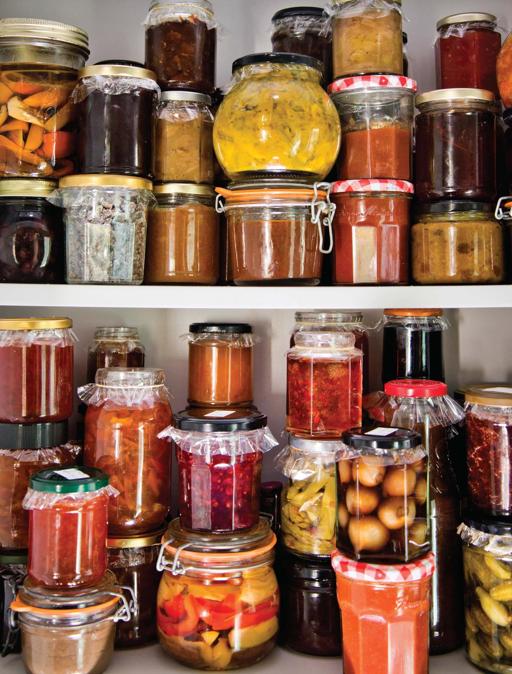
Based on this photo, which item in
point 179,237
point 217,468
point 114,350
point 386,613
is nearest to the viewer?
point 386,613

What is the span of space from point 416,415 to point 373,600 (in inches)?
12.2

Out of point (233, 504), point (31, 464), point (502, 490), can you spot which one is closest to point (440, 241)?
point (502, 490)

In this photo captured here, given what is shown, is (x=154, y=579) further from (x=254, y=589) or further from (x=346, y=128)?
(x=346, y=128)

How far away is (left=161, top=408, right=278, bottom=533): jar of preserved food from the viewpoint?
111 centimetres

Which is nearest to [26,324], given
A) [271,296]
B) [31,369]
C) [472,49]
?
[31,369]

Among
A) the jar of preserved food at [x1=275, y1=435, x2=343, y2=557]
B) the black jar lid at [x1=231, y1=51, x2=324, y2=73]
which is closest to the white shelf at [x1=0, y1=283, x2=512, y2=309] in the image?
the jar of preserved food at [x1=275, y1=435, x2=343, y2=557]

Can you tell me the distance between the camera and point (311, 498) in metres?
1.16

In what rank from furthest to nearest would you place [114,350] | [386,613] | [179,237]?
[114,350] < [179,237] < [386,613]

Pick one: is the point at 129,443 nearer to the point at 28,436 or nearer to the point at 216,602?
the point at 28,436

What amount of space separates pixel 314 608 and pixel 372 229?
645 mm

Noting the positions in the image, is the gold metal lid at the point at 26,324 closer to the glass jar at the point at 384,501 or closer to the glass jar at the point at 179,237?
the glass jar at the point at 179,237

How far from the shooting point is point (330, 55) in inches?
51.8

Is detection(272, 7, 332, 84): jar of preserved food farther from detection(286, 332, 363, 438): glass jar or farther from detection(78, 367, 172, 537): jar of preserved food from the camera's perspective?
detection(78, 367, 172, 537): jar of preserved food

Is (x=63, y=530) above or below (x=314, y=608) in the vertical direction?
above
